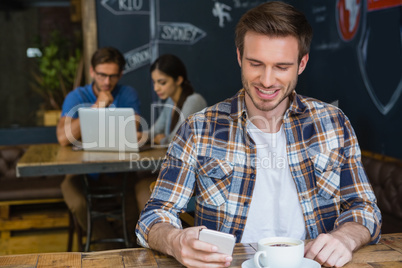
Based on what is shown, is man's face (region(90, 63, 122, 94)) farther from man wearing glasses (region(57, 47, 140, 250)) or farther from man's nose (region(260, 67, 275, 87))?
man's nose (region(260, 67, 275, 87))

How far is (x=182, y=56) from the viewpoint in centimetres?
502

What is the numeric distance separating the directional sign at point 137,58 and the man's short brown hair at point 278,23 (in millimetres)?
3472

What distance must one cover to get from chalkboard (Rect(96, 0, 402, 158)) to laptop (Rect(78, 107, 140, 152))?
1.49 m

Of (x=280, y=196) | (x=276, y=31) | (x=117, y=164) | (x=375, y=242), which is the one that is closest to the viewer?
(x=375, y=242)

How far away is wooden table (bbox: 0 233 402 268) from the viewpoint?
48.7 inches

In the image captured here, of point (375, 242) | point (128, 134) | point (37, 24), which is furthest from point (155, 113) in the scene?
point (375, 242)

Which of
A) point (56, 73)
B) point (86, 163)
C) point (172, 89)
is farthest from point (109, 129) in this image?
point (56, 73)

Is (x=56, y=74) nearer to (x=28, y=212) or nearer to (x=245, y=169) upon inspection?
(x=28, y=212)

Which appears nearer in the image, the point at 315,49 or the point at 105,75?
the point at 105,75

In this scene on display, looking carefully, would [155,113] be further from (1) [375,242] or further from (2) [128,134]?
(1) [375,242]

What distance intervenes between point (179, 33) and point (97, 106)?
1626 mm

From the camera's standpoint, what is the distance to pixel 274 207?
1.61 m

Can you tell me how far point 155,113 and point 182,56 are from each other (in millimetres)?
604

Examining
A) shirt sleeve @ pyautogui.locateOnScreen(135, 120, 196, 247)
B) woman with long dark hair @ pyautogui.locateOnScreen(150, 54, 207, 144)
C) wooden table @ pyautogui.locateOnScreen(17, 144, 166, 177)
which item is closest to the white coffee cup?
shirt sleeve @ pyautogui.locateOnScreen(135, 120, 196, 247)
